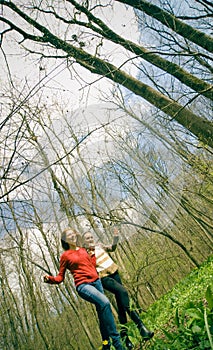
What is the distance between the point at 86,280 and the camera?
3.33m

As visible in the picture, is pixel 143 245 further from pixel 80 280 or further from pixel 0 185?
pixel 0 185

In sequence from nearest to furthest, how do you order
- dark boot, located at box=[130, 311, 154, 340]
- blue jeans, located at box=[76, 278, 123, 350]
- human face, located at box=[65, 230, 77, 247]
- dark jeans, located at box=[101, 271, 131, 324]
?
1. human face, located at box=[65, 230, 77, 247]
2. blue jeans, located at box=[76, 278, 123, 350]
3. dark boot, located at box=[130, 311, 154, 340]
4. dark jeans, located at box=[101, 271, 131, 324]

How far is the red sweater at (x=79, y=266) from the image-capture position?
3.35 meters

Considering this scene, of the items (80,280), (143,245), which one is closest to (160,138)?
(80,280)

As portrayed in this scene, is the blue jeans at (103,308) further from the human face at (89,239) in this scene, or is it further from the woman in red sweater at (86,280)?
the human face at (89,239)

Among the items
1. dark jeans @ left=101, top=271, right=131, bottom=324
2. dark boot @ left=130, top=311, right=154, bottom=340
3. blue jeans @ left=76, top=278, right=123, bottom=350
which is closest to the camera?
blue jeans @ left=76, top=278, right=123, bottom=350

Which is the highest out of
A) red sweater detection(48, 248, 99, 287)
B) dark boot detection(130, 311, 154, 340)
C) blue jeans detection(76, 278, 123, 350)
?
red sweater detection(48, 248, 99, 287)

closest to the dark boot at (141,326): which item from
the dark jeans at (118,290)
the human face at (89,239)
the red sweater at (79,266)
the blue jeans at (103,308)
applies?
the dark jeans at (118,290)

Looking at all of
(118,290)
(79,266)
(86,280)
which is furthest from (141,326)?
(79,266)

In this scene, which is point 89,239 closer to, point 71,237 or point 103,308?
point 71,237

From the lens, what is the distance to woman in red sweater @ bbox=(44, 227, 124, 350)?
322 cm

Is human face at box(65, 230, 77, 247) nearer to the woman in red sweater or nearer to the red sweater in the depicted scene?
the woman in red sweater

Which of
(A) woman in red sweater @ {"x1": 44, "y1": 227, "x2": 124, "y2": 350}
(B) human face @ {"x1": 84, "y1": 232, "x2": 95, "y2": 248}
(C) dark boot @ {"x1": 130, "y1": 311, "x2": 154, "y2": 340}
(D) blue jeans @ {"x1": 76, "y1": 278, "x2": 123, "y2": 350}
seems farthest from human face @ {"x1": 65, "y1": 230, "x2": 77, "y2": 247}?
(C) dark boot @ {"x1": 130, "y1": 311, "x2": 154, "y2": 340}

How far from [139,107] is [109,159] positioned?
55 cm
